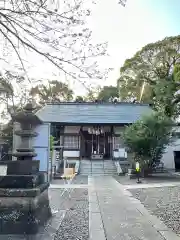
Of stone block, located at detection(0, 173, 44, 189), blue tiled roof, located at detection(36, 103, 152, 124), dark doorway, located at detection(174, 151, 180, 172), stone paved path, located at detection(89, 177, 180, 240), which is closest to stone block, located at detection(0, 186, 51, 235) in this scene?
stone block, located at detection(0, 173, 44, 189)

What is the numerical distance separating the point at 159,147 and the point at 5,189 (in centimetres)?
1393

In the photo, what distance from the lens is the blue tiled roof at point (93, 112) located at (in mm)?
25328

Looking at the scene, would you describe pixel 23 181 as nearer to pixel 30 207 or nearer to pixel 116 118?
pixel 30 207

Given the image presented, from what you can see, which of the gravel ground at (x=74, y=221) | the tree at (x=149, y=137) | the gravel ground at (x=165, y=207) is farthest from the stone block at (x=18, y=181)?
the tree at (x=149, y=137)

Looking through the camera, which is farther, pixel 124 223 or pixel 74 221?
pixel 74 221

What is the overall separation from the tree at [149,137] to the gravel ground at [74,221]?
28.7ft

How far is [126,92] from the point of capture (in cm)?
3622

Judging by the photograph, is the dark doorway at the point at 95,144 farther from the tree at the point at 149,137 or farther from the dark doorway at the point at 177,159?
the tree at the point at 149,137

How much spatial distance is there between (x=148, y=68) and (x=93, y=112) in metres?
11.0

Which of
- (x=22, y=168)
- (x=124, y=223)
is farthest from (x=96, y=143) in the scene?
(x=22, y=168)

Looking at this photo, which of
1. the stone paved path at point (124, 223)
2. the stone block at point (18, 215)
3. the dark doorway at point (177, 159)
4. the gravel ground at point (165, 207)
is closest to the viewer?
the stone paved path at point (124, 223)

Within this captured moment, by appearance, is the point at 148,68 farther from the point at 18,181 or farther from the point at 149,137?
the point at 18,181

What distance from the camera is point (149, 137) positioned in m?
17.5

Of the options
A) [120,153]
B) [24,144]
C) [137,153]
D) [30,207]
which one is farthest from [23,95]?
[120,153]
